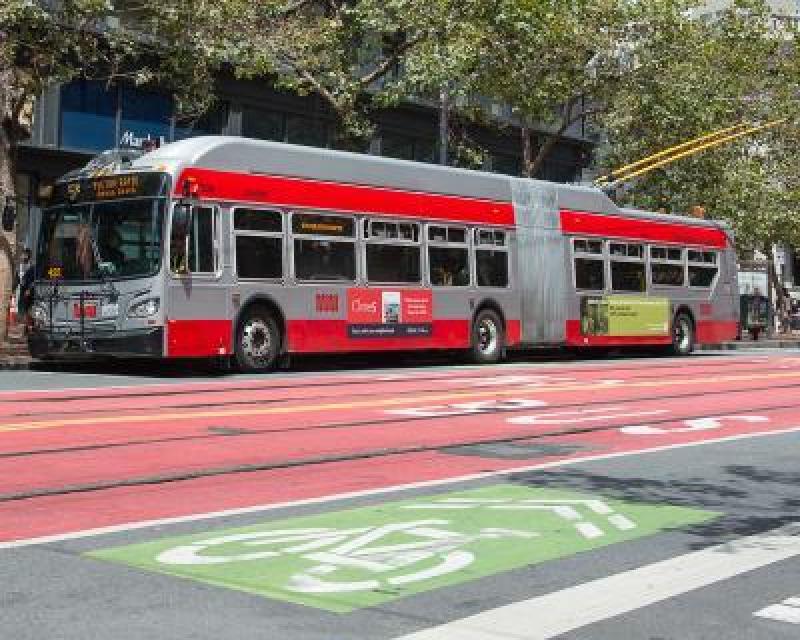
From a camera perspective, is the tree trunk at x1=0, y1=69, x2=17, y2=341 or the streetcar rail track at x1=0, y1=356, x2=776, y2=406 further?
the tree trunk at x1=0, y1=69, x2=17, y2=341

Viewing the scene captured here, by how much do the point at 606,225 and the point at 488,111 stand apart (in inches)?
592

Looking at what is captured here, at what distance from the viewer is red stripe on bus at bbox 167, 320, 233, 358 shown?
679 inches

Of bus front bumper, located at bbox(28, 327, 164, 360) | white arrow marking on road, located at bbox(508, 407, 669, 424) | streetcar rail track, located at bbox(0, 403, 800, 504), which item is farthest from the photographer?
bus front bumper, located at bbox(28, 327, 164, 360)

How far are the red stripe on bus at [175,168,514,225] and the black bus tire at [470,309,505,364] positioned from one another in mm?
1914

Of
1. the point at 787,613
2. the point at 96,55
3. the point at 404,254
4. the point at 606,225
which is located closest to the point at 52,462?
the point at 787,613

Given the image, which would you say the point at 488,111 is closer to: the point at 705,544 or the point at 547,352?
the point at 547,352

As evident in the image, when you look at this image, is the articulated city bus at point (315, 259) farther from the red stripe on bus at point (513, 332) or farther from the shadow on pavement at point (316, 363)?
the shadow on pavement at point (316, 363)

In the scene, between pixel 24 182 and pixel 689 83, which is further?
pixel 689 83

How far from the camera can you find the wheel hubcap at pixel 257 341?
18.5 meters

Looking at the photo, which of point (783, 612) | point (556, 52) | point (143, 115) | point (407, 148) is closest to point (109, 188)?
point (143, 115)

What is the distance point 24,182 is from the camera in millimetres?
28703

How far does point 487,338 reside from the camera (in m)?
23.8

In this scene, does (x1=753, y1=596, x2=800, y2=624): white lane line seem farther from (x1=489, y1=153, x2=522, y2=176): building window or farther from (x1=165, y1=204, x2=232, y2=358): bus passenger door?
(x1=489, y1=153, x2=522, y2=176): building window

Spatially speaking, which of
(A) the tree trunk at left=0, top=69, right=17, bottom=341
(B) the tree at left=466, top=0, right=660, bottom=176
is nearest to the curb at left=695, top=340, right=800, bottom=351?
(B) the tree at left=466, top=0, right=660, bottom=176
